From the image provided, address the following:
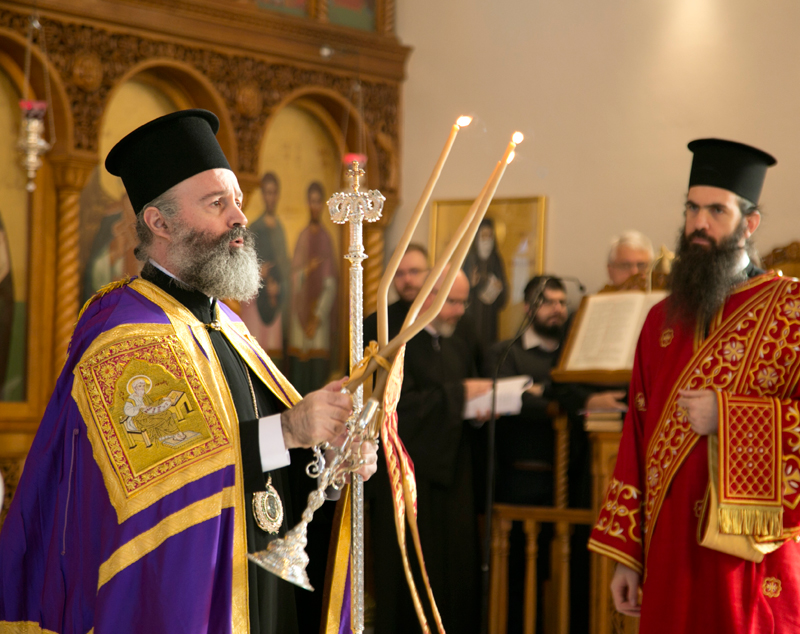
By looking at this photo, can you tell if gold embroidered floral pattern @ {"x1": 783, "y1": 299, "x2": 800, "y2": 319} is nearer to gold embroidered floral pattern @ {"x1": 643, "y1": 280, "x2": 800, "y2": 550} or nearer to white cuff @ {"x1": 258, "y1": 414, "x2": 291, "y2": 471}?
gold embroidered floral pattern @ {"x1": 643, "y1": 280, "x2": 800, "y2": 550}

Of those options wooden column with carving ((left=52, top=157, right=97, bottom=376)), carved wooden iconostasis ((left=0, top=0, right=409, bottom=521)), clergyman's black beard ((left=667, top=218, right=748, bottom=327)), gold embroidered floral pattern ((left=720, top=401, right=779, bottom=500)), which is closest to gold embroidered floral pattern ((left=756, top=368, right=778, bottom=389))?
gold embroidered floral pattern ((left=720, top=401, right=779, bottom=500))

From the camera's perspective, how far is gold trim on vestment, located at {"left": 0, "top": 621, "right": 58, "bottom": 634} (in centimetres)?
240

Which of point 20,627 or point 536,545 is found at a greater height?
point 20,627

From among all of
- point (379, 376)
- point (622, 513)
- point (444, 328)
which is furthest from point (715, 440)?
point (444, 328)

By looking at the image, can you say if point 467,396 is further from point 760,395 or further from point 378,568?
point 760,395

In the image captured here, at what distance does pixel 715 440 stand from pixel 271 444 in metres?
1.43

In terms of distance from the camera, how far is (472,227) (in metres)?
2.09

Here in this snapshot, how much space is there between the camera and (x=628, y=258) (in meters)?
5.52

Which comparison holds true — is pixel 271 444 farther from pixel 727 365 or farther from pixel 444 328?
pixel 444 328

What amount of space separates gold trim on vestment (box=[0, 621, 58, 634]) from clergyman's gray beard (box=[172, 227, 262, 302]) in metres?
0.94

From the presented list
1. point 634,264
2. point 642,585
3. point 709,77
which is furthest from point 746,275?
point 709,77

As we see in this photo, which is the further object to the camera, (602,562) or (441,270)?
(602,562)

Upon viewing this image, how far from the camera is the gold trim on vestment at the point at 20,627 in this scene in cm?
240

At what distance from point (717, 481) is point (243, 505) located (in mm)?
1434
